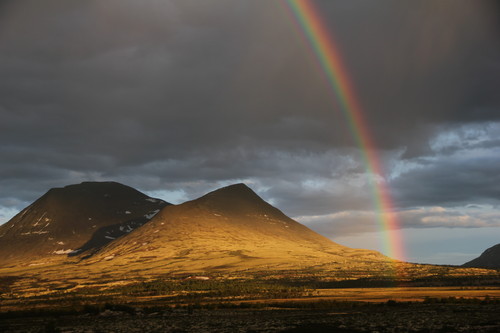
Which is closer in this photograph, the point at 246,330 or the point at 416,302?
the point at 246,330

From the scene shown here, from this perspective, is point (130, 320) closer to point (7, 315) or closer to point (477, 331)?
point (7, 315)

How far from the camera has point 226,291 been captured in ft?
478

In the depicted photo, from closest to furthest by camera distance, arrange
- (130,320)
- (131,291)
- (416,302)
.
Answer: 1. (130,320)
2. (416,302)
3. (131,291)

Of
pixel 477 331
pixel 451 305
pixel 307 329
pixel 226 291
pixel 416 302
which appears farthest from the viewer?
pixel 226 291

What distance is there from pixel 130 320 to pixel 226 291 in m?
68.0

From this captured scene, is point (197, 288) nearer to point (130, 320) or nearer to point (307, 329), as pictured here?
point (130, 320)

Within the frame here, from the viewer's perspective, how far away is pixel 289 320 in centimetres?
7062

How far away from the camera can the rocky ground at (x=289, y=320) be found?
5966 centimetres

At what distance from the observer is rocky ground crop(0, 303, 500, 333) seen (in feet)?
196

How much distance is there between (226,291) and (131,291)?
36223mm

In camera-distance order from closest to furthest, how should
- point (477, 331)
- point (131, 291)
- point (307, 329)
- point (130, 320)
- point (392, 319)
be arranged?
1. point (477, 331)
2. point (307, 329)
3. point (392, 319)
4. point (130, 320)
5. point (131, 291)

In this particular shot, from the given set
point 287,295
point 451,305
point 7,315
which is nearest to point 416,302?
point 451,305

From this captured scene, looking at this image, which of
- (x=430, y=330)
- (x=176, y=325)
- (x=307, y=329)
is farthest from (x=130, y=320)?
(x=430, y=330)

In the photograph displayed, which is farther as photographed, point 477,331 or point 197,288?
point 197,288
